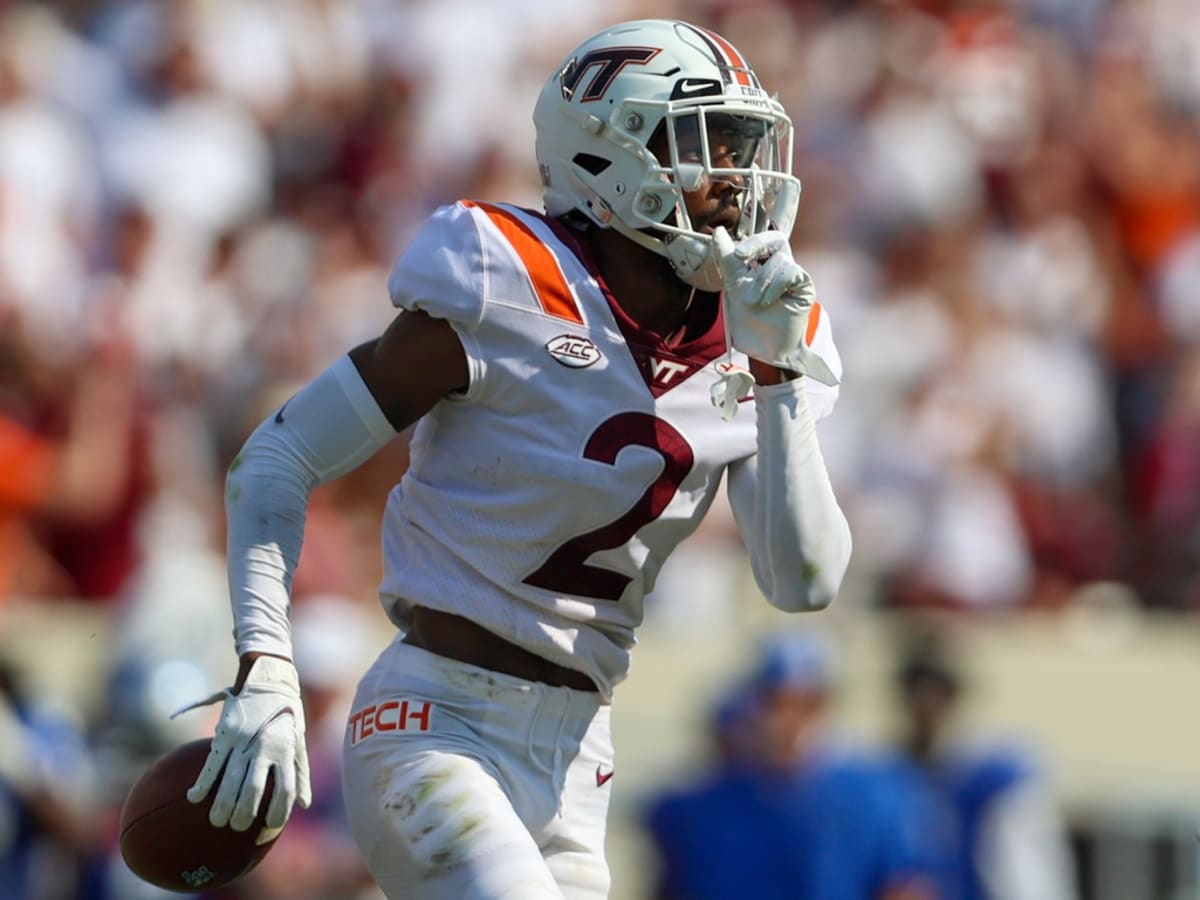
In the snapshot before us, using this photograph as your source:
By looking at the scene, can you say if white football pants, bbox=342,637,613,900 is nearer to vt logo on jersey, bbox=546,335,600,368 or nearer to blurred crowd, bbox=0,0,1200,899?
vt logo on jersey, bbox=546,335,600,368

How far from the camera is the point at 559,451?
3613 millimetres

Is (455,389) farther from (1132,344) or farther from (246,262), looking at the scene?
(1132,344)

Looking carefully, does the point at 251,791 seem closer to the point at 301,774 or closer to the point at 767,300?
the point at 301,774

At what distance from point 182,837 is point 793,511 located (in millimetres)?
1066

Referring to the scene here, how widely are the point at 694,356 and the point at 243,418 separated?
4.23 meters

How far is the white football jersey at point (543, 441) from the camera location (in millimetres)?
3570

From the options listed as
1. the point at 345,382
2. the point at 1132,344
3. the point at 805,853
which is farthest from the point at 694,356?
the point at 1132,344

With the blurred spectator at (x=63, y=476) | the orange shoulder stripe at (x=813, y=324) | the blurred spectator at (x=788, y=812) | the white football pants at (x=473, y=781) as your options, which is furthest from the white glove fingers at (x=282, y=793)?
the blurred spectator at (x=63, y=476)

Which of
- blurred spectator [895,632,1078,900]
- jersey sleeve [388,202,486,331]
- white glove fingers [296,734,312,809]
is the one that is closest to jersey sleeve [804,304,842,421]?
jersey sleeve [388,202,486,331]

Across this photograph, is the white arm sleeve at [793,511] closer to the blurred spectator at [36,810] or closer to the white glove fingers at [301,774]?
the white glove fingers at [301,774]

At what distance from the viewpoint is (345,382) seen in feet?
11.7

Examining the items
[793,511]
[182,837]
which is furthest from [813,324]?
[182,837]

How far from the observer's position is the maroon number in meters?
3.62

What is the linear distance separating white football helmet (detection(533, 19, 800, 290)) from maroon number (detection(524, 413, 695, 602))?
257mm
